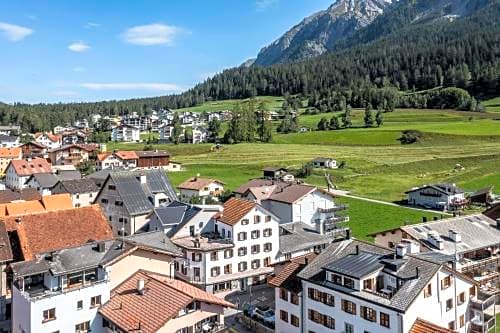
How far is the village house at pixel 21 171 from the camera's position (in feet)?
339

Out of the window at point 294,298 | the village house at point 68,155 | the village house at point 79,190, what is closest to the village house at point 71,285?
the window at point 294,298

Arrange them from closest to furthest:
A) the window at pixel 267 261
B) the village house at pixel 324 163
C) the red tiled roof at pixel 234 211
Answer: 1. the red tiled roof at pixel 234 211
2. the window at pixel 267 261
3. the village house at pixel 324 163

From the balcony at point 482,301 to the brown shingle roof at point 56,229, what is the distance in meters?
27.9

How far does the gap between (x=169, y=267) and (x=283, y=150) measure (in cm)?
10898

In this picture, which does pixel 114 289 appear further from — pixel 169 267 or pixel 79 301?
pixel 169 267

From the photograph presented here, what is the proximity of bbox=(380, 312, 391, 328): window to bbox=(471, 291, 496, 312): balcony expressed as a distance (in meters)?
9.16

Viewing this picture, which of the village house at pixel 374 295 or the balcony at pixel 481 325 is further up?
the village house at pixel 374 295

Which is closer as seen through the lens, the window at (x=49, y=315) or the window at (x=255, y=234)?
the window at (x=49, y=315)

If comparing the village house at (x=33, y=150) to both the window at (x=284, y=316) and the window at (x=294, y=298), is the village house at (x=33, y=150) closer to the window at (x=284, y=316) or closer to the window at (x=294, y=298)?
the window at (x=284, y=316)

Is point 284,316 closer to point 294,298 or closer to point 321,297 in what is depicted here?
point 294,298

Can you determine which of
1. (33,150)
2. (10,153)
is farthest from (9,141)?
(10,153)

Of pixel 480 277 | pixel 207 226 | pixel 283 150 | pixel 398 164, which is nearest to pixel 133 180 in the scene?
pixel 207 226

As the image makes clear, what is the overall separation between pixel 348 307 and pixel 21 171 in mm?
91619

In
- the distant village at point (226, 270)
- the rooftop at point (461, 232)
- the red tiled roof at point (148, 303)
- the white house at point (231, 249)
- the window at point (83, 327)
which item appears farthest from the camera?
the white house at point (231, 249)
